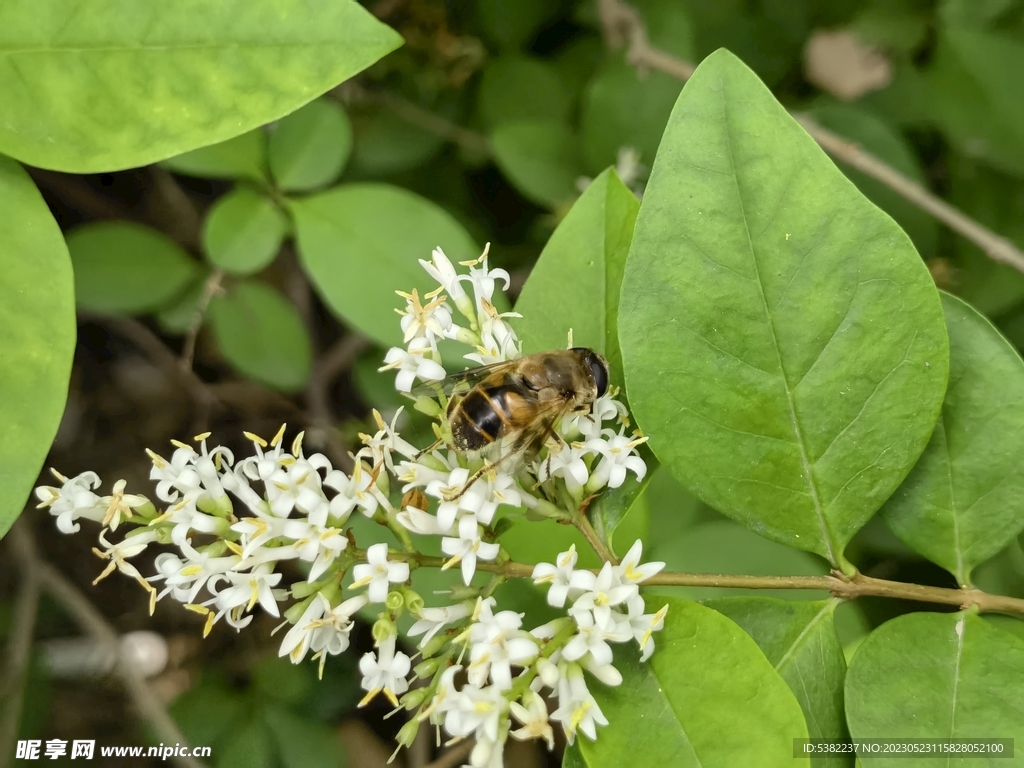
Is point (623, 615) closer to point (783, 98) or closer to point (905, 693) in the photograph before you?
point (905, 693)

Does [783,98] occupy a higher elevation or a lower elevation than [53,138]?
higher

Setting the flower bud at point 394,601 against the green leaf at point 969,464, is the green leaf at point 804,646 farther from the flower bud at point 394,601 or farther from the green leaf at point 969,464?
the flower bud at point 394,601

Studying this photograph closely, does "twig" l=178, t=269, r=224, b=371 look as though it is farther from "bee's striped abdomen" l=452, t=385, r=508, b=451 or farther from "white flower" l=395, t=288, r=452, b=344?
"bee's striped abdomen" l=452, t=385, r=508, b=451

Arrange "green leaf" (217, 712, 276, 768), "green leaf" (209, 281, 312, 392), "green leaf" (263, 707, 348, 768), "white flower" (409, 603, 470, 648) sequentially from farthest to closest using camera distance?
"green leaf" (209, 281, 312, 392)
"green leaf" (263, 707, 348, 768)
"green leaf" (217, 712, 276, 768)
"white flower" (409, 603, 470, 648)

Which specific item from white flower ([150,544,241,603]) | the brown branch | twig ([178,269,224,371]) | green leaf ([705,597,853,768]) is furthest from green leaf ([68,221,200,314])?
green leaf ([705,597,853,768])

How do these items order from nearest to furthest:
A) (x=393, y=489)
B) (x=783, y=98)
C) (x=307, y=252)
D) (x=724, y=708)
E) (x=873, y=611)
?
(x=724, y=708) < (x=393, y=489) < (x=307, y=252) < (x=873, y=611) < (x=783, y=98)

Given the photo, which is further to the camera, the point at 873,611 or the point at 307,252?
the point at 873,611

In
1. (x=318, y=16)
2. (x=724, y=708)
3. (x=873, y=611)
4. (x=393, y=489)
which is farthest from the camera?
(x=873, y=611)

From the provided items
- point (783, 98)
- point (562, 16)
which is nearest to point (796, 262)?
point (783, 98)
